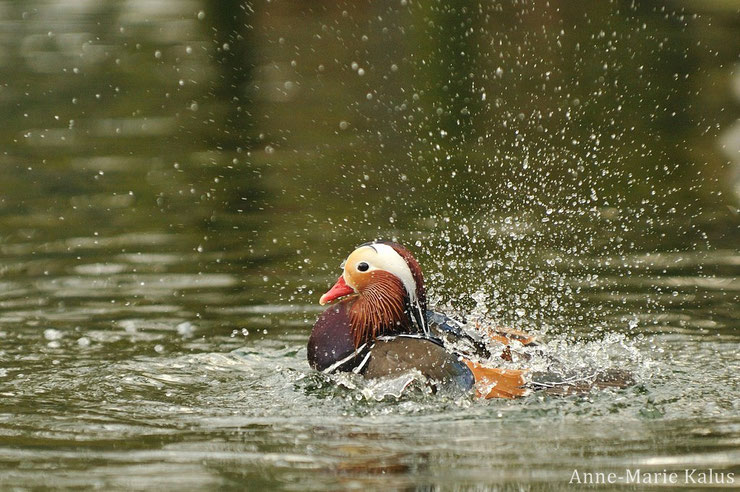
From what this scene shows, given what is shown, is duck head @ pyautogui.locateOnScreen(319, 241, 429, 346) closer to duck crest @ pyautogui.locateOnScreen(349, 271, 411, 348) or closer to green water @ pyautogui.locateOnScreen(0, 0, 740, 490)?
duck crest @ pyautogui.locateOnScreen(349, 271, 411, 348)

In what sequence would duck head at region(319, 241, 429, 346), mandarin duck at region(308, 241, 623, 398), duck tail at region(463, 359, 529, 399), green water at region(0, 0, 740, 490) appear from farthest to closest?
duck head at region(319, 241, 429, 346) → mandarin duck at region(308, 241, 623, 398) → duck tail at region(463, 359, 529, 399) → green water at region(0, 0, 740, 490)

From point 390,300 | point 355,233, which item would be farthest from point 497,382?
point 355,233

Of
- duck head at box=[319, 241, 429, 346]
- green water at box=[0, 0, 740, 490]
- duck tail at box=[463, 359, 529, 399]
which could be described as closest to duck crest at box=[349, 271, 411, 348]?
duck head at box=[319, 241, 429, 346]

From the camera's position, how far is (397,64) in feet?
68.1

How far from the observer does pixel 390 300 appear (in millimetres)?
8430

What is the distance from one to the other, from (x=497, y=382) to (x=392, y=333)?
2.84ft

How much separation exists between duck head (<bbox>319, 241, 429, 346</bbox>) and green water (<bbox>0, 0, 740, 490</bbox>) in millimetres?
529

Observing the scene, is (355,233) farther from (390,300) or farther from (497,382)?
(497,382)

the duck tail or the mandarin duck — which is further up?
the mandarin duck

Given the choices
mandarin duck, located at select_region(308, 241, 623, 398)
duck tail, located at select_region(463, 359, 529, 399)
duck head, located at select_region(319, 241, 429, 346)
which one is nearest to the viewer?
duck tail, located at select_region(463, 359, 529, 399)

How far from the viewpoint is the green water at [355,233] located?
7.04 metres

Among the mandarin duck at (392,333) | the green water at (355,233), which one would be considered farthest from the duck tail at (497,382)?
the green water at (355,233)

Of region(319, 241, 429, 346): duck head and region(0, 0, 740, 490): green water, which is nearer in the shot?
region(0, 0, 740, 490): green water

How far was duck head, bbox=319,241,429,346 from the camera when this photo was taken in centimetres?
842
